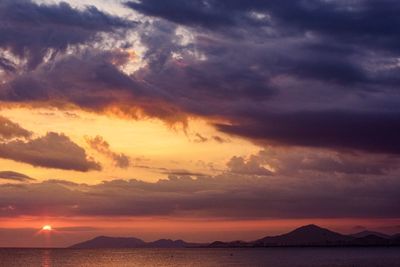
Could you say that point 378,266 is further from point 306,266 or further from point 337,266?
point 306,266

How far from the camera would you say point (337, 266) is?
188 meters

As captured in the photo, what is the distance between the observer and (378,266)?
17912 cm

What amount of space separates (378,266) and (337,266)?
46.2 ft

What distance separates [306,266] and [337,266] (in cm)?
1326

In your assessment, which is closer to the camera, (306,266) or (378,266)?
(378,266)

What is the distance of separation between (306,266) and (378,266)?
27250 millimetres

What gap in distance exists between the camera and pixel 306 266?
199 meters

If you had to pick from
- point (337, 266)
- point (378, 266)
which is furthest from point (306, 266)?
point (378, 266)
